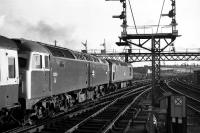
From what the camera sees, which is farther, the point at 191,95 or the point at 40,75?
the point at 191,95

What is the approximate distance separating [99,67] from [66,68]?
33.2ft

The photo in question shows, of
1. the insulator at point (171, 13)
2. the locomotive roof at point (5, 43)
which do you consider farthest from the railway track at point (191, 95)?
the locomotive roof at point (5, 43)

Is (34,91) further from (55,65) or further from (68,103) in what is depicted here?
(68,103)

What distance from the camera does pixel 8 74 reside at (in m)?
11.7

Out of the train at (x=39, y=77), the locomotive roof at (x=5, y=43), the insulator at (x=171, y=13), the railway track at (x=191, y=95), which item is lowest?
the railway track at (x=191, y=95)

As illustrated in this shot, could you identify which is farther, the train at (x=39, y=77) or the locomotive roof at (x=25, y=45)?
the locomotive roof at (x=25, y=45)

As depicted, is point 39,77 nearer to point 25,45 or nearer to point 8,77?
point 25,45

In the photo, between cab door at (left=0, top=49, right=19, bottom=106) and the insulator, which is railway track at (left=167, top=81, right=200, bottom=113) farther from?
cab door at (left=0, top=49, right=19, bottom=106)

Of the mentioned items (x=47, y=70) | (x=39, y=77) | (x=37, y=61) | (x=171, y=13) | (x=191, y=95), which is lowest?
(x=191, y=95)

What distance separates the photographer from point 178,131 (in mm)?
10148

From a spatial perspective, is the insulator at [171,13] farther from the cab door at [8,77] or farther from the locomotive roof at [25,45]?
the cab door at [8,77]

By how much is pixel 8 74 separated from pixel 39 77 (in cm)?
268

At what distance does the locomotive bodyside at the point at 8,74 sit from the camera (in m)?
11.4

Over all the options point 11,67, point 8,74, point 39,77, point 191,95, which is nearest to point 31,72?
point 39,77
